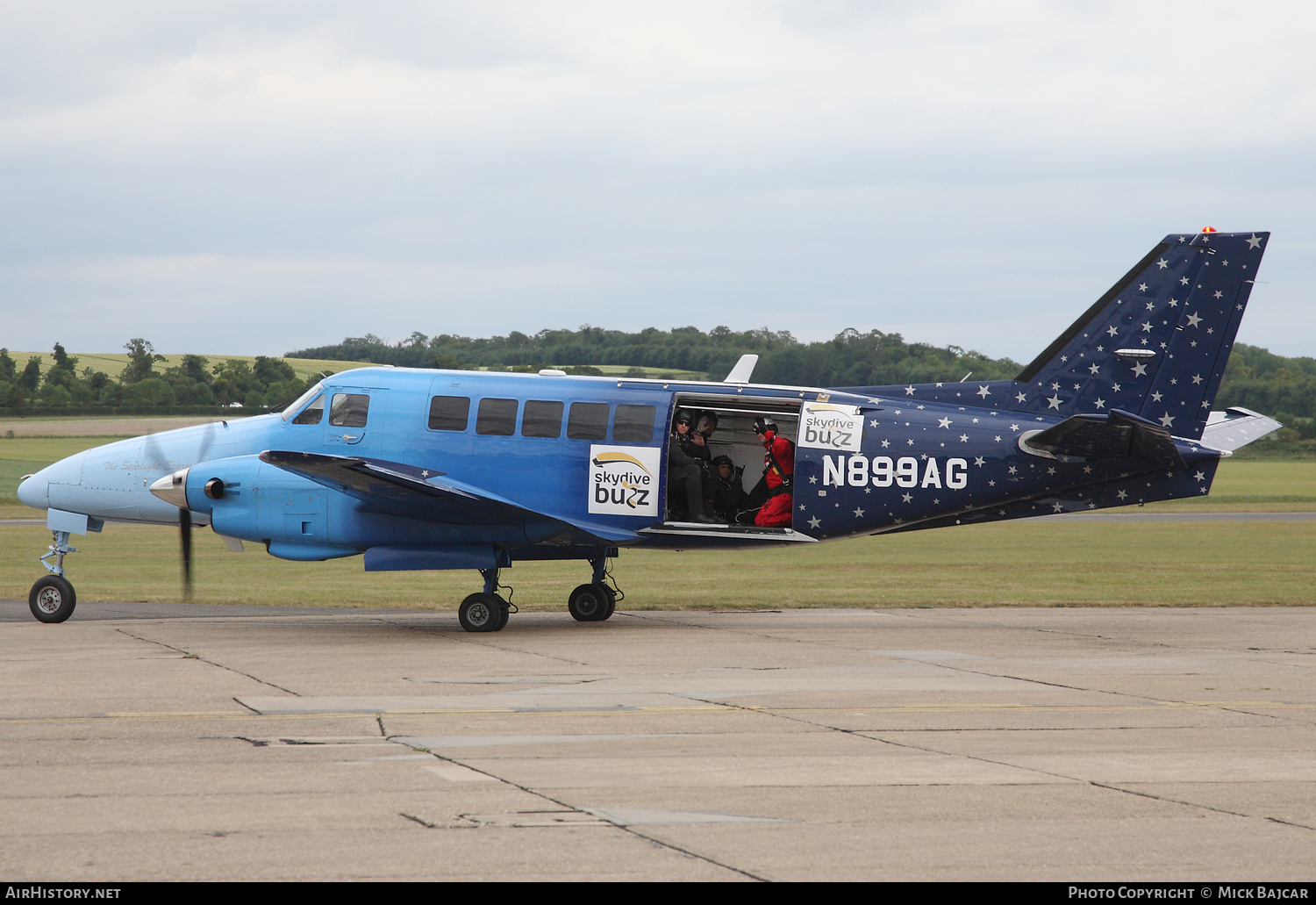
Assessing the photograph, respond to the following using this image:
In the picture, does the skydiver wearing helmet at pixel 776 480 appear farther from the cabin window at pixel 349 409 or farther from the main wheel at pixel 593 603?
the cabin window at pixel 349 409

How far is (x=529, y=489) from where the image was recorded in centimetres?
1939

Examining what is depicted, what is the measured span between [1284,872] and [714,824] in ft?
11.2

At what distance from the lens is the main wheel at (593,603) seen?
2089cm

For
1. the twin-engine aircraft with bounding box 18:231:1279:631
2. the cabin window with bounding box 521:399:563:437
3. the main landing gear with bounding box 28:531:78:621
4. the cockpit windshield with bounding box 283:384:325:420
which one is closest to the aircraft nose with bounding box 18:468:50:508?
the twin-engine aircraft with bounding box 18:231:1279:631

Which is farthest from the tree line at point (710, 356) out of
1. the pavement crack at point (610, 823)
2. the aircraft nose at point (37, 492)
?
the pavement crack at point (610, 823)

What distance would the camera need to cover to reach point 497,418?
1958 cm

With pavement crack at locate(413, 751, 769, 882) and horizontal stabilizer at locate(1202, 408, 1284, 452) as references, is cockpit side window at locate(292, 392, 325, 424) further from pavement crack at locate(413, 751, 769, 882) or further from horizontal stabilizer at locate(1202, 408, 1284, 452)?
horizontal stabilizer at locate(1202, 408, 1284, 452)

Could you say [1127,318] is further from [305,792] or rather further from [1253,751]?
[305,792]

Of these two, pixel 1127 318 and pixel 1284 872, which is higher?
pixel 1127 318

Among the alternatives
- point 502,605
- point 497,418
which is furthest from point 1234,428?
point 502,605

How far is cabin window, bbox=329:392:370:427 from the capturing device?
19.8 metres

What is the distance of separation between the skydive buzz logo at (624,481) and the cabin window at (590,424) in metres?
0.26
